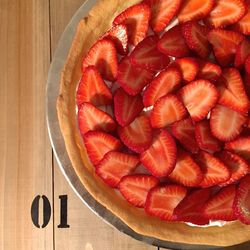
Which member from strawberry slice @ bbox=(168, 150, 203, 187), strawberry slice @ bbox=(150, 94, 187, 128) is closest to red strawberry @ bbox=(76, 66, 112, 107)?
strawberry slice @ bbox=(150, 94, 187, 128)

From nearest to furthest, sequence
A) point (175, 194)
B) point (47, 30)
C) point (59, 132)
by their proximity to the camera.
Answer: point (175, 194) → point (59, 132) → point (47, 30)

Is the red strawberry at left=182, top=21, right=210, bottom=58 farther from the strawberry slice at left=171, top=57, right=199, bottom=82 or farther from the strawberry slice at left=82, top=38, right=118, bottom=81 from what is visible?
the strawberry slice at left=82, top=38, right=118, bottom=81

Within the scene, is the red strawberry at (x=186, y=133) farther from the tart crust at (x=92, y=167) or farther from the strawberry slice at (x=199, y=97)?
the tart crust at (x=92, y=167)

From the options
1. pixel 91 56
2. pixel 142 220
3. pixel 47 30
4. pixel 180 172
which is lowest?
pixel 142 220

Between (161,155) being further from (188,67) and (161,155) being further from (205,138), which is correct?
(188,67)

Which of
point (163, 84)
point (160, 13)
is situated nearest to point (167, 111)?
point (163, 84)

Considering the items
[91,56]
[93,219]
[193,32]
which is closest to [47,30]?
[91,56]

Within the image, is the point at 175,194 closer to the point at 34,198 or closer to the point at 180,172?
the point at 180,172
